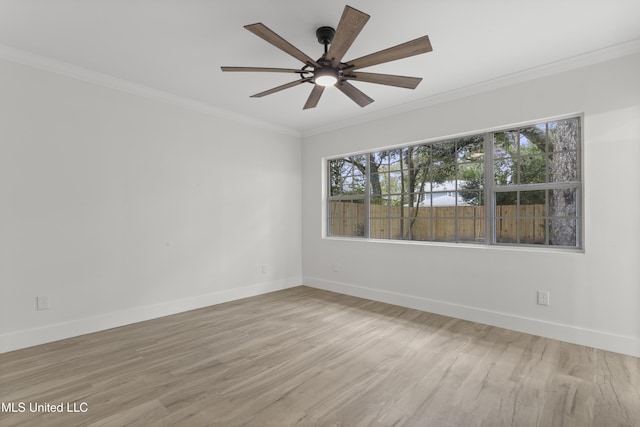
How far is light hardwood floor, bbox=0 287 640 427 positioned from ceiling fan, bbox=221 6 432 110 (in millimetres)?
2224

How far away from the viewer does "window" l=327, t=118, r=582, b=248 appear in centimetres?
306

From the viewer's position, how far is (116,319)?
325 cm

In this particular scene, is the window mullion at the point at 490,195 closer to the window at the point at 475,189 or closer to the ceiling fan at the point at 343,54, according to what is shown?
the window at the point at 475,189

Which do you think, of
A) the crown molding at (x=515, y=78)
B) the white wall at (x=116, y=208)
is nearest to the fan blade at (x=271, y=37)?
the crown molding at (x=515, y=78)

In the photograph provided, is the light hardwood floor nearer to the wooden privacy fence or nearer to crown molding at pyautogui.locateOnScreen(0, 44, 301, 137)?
the wooden privacy fence

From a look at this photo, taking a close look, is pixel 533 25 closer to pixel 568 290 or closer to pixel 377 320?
pixel 568 290

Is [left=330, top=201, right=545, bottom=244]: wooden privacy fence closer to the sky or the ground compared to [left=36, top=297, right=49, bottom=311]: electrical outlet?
closer to the sky

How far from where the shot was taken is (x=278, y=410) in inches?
74.1

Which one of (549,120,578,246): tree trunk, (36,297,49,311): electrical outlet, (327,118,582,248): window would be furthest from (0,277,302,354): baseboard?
(549,120,578,246): tree trunk

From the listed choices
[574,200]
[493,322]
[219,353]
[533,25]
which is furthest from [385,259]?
[533,25]

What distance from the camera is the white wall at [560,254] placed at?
2.62 metres

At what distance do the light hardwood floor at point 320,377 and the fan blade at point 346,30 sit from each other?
2.27 m

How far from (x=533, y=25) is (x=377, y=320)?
3016mm

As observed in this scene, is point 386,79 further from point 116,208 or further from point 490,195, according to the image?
point 116,208
